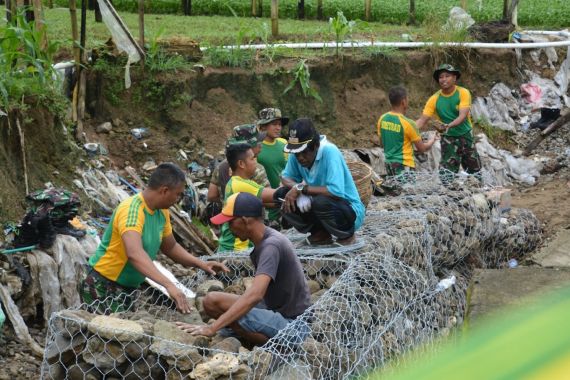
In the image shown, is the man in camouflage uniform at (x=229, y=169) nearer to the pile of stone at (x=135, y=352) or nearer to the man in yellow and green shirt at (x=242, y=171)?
the man in yellow and green shirt at (x=242, y=171)

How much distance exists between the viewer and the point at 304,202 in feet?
18.9

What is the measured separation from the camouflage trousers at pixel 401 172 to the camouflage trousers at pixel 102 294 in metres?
3.99

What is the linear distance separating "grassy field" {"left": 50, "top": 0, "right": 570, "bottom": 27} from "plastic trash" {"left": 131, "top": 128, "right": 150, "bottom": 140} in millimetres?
6747

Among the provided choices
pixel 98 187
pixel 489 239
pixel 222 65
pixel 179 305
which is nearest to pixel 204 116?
pixel 222 65

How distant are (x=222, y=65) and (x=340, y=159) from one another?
5568 mm

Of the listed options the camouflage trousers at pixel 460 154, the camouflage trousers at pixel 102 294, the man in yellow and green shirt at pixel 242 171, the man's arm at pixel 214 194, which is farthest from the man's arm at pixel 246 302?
the camouflage trousers at pixel 460 154

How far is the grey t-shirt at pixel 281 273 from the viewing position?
4.34m

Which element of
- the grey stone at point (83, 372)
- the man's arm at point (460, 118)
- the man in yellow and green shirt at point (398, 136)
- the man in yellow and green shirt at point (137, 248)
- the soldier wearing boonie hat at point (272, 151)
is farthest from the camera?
the man's arm at point (460, 118)

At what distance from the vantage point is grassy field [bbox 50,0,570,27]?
Answer: 16.8 m

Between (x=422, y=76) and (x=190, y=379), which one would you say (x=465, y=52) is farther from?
(x=190, y=379)

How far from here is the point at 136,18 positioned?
573 inches

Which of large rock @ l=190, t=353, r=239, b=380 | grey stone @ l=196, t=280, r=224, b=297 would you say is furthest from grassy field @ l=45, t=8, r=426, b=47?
large rock @ l=190, t=353, r=239, b=380

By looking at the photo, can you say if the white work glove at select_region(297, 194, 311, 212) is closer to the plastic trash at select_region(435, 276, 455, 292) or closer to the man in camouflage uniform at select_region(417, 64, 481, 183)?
the plastic trash at select_region(435, 276, 455, 292)

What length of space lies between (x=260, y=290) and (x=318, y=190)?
5.19 ft
